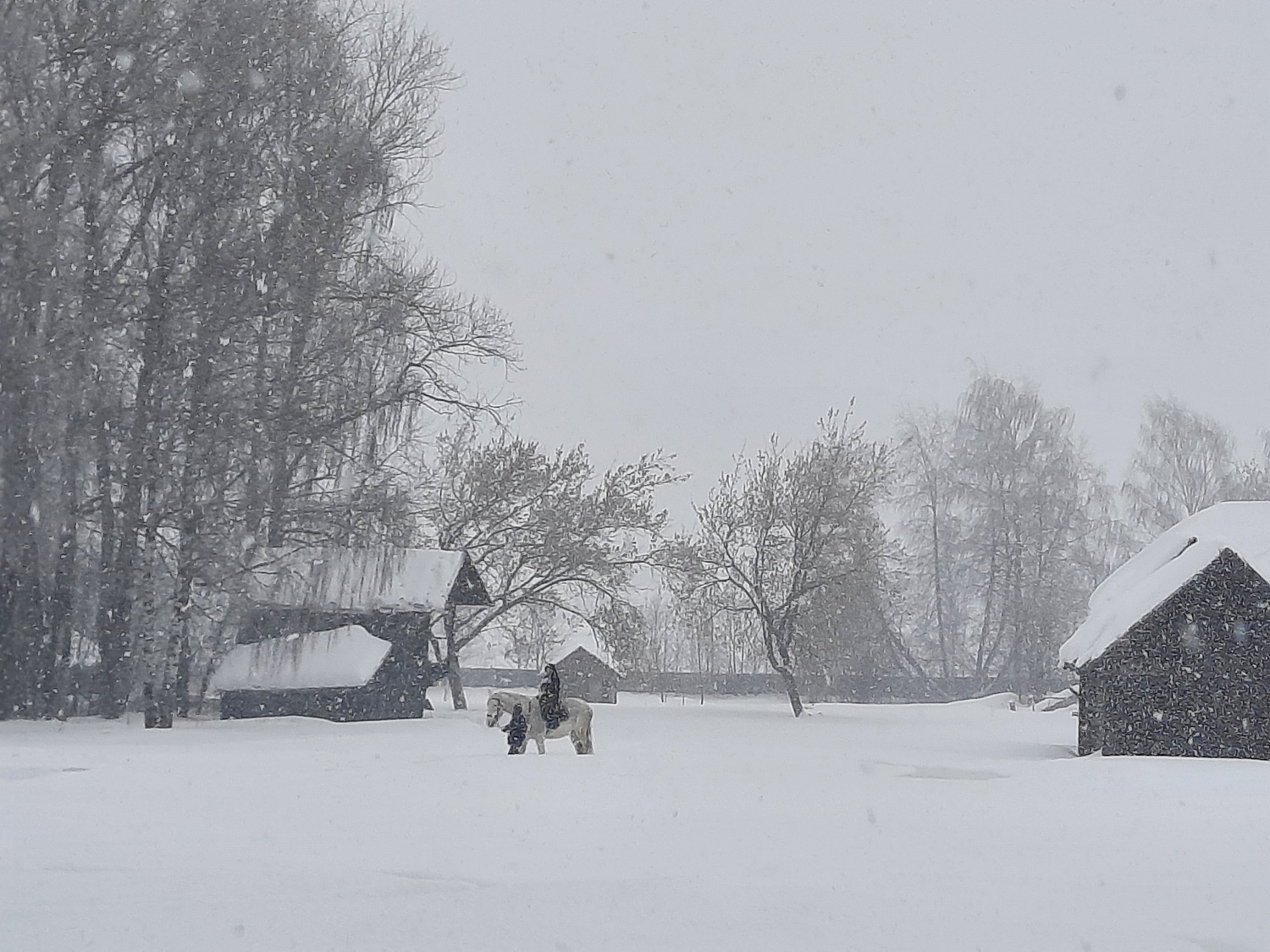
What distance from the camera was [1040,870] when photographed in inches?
399

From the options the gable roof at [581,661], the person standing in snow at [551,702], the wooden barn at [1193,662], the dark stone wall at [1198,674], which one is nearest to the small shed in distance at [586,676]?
the gable roof at [581,661]

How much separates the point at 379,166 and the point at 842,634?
67.4 feet

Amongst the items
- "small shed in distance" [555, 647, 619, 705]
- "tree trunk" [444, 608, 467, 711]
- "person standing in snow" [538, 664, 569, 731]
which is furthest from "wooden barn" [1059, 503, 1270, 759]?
"small shed in distance" [555, 647, 619, 705]

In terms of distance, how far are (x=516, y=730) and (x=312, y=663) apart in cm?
1095

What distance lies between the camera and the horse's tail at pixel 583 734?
2123cm

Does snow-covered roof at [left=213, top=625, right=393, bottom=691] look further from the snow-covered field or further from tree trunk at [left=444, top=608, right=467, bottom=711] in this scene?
tree trunk at [left=444, top=608, right=467, bottom=711]

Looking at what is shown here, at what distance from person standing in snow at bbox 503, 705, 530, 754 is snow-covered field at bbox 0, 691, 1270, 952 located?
1.92ft

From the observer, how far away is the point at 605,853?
10.6m

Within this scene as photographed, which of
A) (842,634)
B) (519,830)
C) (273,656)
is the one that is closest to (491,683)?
(842,634)

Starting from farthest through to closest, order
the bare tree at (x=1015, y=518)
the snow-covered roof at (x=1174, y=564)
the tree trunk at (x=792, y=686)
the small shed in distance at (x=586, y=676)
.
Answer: the small shed in distance at (x=586, y=676), the bare tree at (x=1015, y=518), the tree trunk at (x=792, y=686), the snow-covered roof at (x=1174, y=564)

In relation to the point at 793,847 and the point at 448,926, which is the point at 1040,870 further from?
the point at 448,926

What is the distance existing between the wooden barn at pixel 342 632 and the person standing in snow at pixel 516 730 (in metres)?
6.79

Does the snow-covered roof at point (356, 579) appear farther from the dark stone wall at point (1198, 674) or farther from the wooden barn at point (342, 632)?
the dark stone wall at point (1198, 674)

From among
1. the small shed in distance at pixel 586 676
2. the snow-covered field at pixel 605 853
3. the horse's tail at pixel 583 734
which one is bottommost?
the snow-covered field at pixel 605 853
